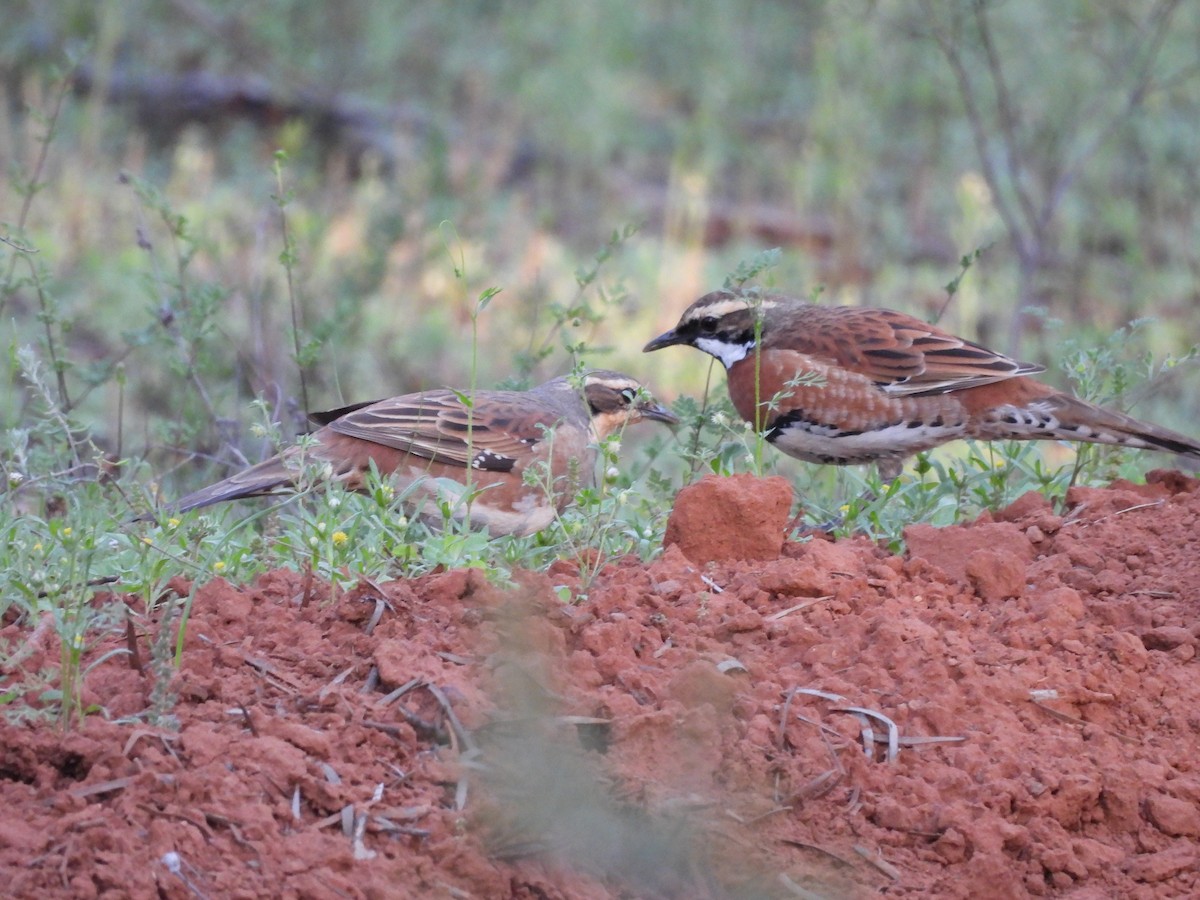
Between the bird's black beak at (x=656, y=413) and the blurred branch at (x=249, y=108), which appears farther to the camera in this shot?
the blurred branch at (x=249, y=108)

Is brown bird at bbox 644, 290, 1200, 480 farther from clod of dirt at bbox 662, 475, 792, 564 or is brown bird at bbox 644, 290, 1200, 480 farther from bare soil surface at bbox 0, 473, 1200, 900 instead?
bare soil surface at bbox 0, 473, 1200, 900

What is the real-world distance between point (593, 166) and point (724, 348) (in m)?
9.54

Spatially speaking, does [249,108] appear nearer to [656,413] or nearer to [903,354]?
[656,413]

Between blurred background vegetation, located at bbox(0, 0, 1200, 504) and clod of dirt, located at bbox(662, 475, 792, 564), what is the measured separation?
503cm

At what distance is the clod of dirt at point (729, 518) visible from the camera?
532 cm

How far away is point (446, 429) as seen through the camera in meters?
6.91

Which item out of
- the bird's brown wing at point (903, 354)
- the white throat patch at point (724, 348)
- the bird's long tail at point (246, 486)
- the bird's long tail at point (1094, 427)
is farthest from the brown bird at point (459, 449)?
the bird's long tail at point (1094, 427)

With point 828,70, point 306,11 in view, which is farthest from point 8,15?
point 828,70

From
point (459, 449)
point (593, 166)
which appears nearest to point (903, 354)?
point (459, 449)

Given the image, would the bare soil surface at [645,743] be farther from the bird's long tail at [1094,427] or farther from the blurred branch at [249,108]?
the blurred branch at [249,108]

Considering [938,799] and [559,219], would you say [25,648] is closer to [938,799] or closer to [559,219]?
[938,799]

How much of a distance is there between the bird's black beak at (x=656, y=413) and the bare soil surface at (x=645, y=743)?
2.22 meters

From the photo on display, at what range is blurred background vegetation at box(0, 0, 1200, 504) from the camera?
487 inches

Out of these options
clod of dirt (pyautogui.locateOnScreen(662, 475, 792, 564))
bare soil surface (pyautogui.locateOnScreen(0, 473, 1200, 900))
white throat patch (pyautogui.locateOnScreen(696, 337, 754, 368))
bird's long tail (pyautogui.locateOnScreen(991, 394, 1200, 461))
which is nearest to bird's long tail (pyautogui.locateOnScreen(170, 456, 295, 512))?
bare soil surface (pyautogui.locateOnScreen(0, 473, 1200, 900))
